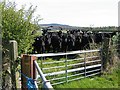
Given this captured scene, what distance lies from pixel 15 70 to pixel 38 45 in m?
9.47

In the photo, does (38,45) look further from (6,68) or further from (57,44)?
(6,68)

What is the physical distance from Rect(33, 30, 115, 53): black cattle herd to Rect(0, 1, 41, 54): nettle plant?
5.60 meters

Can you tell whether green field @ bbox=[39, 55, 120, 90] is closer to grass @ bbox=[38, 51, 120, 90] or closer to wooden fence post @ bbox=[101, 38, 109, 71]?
grass @ bbox=[38, 51, 120, 90]

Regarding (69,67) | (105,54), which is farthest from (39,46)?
(69,67)

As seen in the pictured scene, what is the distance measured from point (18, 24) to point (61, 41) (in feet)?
25.9

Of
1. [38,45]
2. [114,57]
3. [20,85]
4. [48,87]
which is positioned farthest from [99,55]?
[48,87]

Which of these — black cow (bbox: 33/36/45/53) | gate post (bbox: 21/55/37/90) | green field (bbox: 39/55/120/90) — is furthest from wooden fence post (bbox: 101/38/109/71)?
gate post (bbox: 21/55/37/90)

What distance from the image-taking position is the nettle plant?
714 centimetres

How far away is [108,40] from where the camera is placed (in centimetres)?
1108

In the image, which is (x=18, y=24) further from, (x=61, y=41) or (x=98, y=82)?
(x=61, y=41)

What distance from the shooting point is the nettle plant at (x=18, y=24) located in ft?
23.4

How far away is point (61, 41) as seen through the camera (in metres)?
15.4

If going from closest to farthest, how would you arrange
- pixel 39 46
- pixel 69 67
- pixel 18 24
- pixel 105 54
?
pixel 18 24, pixel 69 67, pixel 105 54, pixel 39 46

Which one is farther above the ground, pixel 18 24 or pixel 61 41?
pixel 18 24
